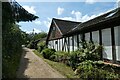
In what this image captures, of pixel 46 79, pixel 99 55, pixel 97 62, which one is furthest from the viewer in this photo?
pixel 99 55

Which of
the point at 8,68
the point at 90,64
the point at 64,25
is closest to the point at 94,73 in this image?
the point at 90,64

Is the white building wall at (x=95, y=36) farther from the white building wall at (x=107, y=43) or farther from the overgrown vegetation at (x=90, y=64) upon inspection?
the white building wall at (x=107, y=43)

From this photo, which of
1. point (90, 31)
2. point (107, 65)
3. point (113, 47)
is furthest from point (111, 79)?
point (90, 31)

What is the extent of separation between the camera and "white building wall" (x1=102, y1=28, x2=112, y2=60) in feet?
37.4

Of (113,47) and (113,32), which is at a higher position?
(113,32)

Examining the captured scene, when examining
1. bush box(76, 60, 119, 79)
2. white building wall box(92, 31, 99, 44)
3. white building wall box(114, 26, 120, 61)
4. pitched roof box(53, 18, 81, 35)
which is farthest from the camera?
pitched roof box(53, 18, 81, 35)

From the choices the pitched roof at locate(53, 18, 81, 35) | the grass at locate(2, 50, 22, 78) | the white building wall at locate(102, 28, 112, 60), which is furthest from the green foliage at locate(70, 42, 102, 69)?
the pitched roof at locate(53, 18, 81, 35)

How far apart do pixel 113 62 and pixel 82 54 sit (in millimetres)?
2788

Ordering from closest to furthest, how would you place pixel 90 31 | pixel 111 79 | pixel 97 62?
1. pixel 111 79
2. pixel 97 62
3. pixel 90 31

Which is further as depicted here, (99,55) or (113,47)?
(99,55)

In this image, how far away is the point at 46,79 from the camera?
1041cm

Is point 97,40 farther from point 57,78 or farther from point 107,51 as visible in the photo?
point 57,78

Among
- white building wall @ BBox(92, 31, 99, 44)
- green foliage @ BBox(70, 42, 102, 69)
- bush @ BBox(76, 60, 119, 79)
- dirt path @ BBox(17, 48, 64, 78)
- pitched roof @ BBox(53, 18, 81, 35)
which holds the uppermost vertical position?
pitched roof @ BBox(53, 18, 81, 35)

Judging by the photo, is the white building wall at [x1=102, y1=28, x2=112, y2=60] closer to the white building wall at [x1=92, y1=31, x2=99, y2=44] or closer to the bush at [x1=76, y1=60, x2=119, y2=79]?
the white building wall at [x1=92, y1=31, x2=99, y2=44]
